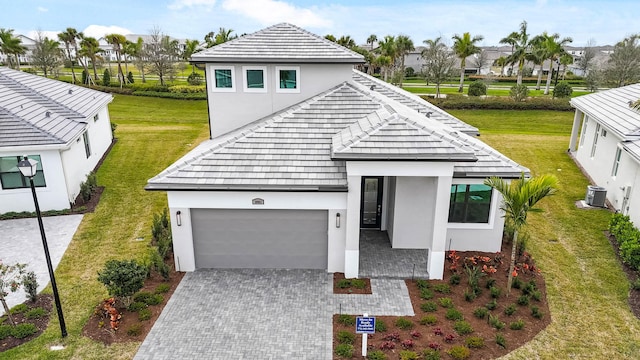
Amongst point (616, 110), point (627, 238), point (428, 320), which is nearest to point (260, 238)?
point (428, 320)

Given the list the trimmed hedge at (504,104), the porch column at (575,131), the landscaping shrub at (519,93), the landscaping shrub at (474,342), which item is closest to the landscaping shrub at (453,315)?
the landscaping shrub at (474,342)

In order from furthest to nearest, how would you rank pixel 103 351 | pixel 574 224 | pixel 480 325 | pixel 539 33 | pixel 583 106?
pixel 539 33, pixel 583 106, pixel 574 224, pixel 480 325, pixel 103 351

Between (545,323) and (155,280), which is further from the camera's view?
(155,280)

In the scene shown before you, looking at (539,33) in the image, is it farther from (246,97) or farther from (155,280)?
(155,280)

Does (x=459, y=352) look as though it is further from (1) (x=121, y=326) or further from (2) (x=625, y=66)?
(2) (x=625, y=66)

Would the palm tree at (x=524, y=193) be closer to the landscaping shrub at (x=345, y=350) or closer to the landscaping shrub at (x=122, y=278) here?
the landscaping shrub at (x=345, y=350)

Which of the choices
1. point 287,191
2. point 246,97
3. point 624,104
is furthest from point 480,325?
point 624,104

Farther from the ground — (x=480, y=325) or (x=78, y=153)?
(x=78, y=153)
